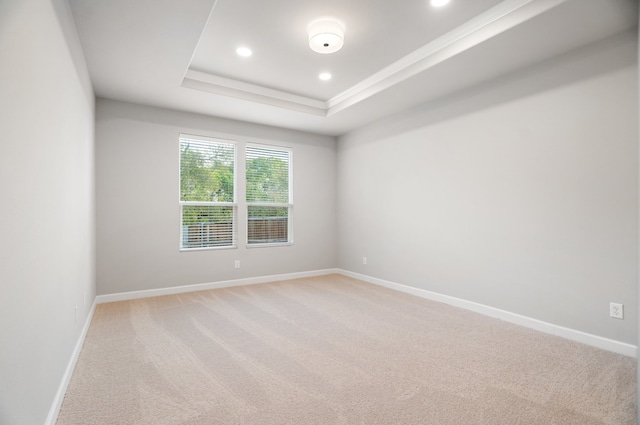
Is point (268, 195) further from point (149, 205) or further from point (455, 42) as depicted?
point (455, 42)

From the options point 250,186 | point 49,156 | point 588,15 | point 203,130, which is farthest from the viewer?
point 250,186

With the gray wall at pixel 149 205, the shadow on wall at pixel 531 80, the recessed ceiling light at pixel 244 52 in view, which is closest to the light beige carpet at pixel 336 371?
the gray wall at pixel 149 205

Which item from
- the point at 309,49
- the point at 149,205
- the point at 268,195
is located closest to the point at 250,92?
the point at 309,49

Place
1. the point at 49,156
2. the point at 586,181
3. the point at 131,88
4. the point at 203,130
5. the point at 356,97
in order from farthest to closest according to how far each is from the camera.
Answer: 1. the point at 203,130
2. the point at 356,97
3. the point at 131,88
4. the point at 586,181
5. the point at 49,156

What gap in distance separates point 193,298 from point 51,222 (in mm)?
2721

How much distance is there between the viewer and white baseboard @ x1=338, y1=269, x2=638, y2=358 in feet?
8.74

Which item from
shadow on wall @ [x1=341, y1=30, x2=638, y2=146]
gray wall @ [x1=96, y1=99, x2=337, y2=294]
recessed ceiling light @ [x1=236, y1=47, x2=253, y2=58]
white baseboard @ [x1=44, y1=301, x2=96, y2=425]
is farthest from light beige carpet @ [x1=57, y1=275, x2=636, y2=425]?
recessed ceiling light @ [x1=236, y1=47, x2=253, y2=58]

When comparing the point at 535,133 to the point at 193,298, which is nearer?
the point at 535,133

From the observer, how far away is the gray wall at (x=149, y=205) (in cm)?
418

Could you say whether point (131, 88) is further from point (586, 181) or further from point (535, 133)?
point (586, 181)

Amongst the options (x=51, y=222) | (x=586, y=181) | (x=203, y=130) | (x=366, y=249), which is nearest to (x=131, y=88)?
(x=203, y=130)

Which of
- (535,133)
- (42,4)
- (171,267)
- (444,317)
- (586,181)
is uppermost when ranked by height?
(42,4)

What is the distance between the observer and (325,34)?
283cm

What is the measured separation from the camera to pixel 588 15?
2453 mm
